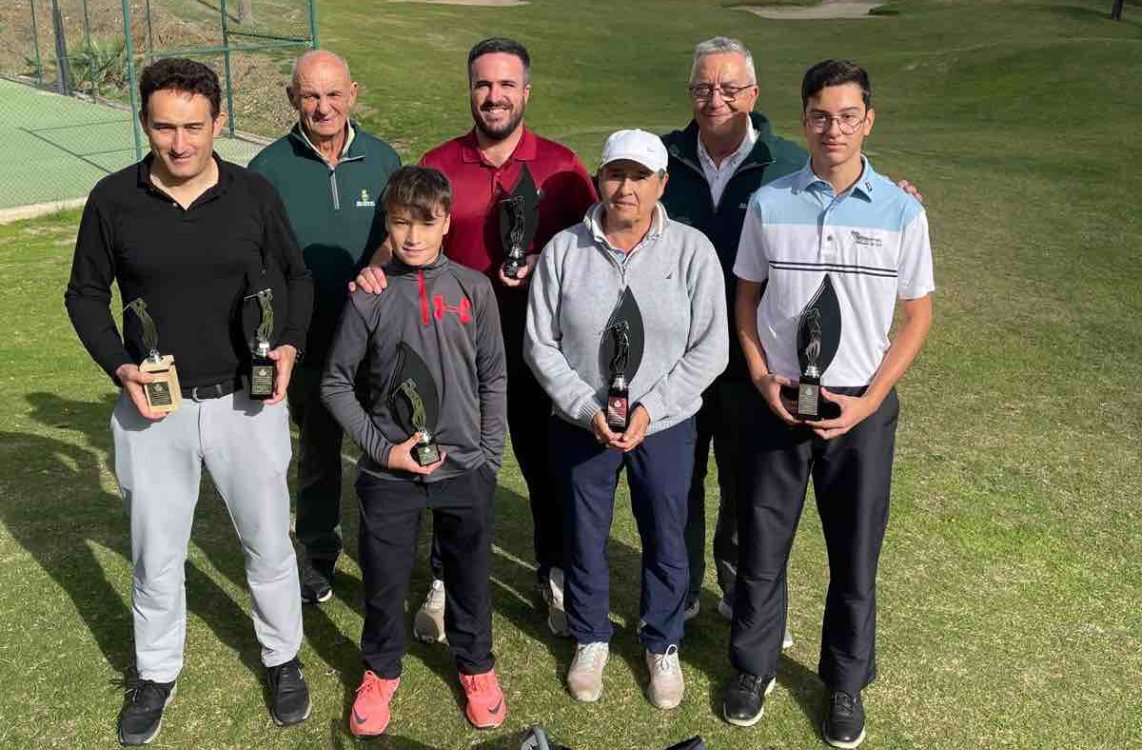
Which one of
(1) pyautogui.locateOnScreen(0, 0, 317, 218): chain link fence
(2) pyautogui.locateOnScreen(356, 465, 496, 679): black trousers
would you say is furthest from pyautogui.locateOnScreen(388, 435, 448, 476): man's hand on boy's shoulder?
(1) pyautogui.locateOnScreen(0, 0, 317, 218): chain link fence

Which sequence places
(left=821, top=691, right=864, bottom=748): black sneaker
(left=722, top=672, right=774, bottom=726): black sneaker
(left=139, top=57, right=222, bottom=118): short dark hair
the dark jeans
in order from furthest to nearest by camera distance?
the dark jeans, (left=722, top=672, right=774, bottom=726): black sneaker, (left=821, top=691, right=864, bottom=748): black sneaker, (left=139, top=57, right=222, bottom=118): short dark hair

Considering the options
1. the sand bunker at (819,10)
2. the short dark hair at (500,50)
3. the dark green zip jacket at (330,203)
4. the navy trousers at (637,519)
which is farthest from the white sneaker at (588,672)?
the sand bunker at (819,10)

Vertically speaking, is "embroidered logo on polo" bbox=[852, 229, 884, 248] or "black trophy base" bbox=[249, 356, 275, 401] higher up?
"embroidered logo on polo" bbox=[852, 229, 884, 248]

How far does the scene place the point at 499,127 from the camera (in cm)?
391

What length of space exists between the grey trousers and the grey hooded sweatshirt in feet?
0.97

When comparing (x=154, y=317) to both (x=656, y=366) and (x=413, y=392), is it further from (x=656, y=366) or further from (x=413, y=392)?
(x=656, y=366)

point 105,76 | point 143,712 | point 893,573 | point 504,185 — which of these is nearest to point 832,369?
point 504,185

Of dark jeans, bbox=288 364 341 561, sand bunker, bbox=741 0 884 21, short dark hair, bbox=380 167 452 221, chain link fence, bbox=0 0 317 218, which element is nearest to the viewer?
short dark hair, bbox=380 167 452 221

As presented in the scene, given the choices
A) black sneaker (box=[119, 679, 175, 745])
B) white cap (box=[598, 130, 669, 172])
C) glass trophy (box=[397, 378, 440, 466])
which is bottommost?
black sneaker (box=[119, 679, 175, 745])

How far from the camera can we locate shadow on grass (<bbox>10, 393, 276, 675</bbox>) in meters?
4.32

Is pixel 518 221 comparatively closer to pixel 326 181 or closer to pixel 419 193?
pixel 419 193

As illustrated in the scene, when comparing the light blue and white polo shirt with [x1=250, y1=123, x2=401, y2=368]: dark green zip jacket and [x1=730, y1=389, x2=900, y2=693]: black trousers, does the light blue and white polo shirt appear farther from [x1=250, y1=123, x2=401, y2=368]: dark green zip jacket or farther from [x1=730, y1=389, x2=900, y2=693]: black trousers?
[x1=250, y1=123, x2=401, y2=368]: dark green zip jacket

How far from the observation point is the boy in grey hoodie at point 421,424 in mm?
3441

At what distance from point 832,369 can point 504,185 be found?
1407 millimetres
